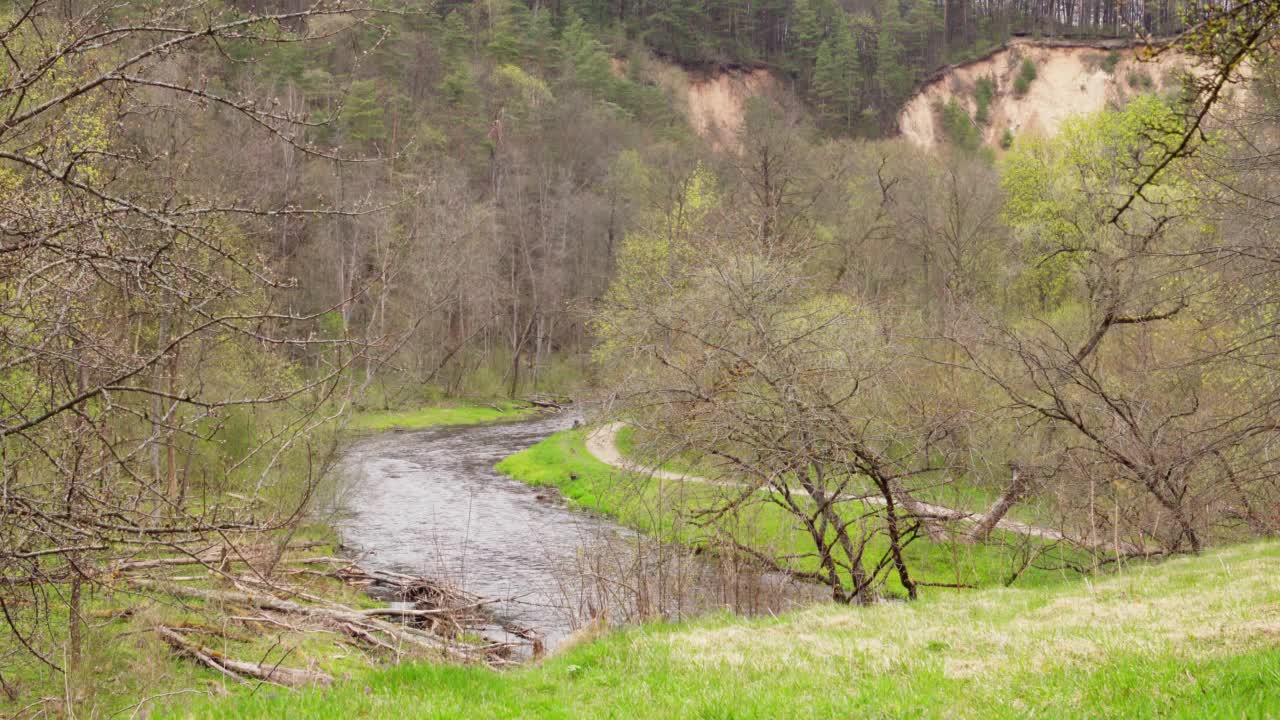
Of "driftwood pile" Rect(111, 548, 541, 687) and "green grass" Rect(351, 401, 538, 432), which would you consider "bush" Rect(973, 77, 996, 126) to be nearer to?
"green grass" Rect(351, 401, 538, 432)

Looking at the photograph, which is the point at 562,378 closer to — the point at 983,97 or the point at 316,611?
the point at 316,611

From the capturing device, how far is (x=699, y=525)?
12164 millimetres

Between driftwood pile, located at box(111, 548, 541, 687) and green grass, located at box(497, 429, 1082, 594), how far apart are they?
2519 mm

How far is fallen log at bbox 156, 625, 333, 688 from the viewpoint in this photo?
31.7ft

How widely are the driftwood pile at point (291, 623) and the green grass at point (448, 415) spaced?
26.1m

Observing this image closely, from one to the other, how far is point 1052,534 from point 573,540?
10.6 meters

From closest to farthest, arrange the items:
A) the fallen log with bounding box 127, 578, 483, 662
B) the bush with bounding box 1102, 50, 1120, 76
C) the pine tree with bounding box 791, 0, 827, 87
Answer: the fallen log with bounding box 127, 578, 483, 662
the bush with bounding box 1102, 50, 1120, 76
the pine tree with bounding box 791, 0, 827, 87

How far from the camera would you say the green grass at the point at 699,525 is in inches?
504

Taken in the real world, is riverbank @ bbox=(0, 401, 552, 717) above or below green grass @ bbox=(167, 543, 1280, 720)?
below

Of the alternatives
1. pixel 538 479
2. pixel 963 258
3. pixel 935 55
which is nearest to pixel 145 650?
pixel 538 479

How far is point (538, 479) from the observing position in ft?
99.2

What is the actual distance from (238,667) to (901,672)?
7647 mm

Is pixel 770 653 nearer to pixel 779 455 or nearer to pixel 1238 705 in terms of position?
pixel 1238 705

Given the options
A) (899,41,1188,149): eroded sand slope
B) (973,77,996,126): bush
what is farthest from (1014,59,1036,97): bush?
(973,77,996,126): bush
